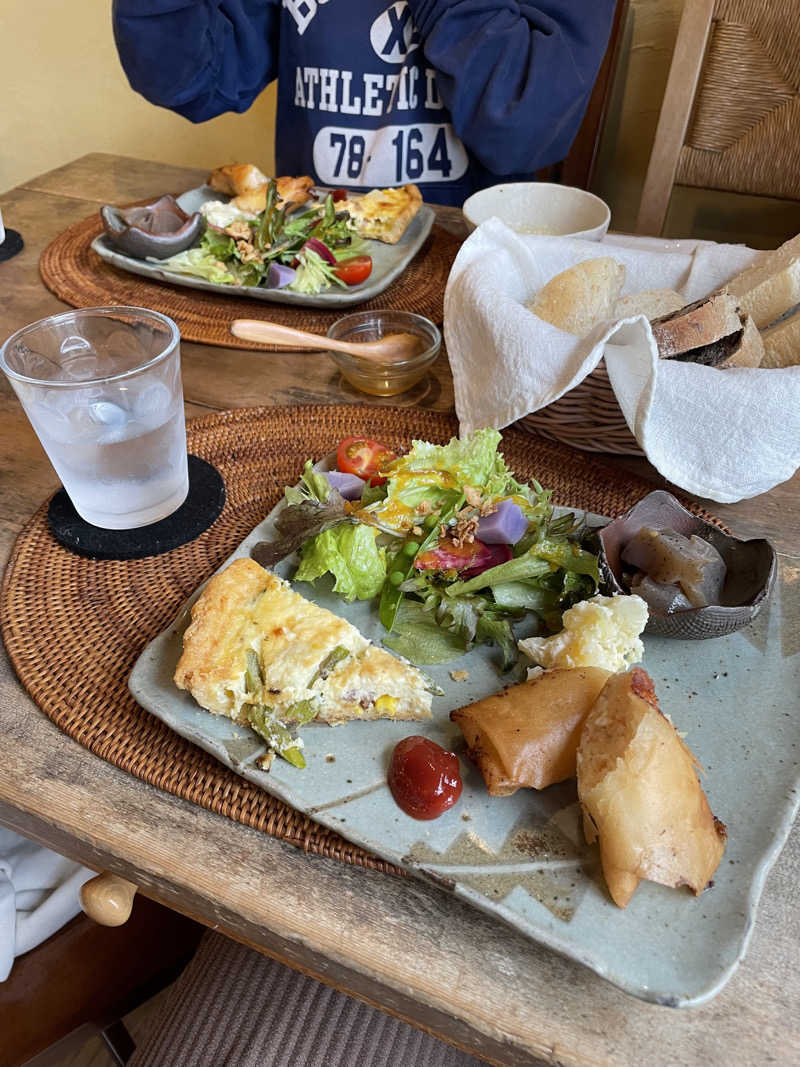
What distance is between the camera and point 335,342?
1.36 m

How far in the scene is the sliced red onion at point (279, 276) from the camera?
1640 mm

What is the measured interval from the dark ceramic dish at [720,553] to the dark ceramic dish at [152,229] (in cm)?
127

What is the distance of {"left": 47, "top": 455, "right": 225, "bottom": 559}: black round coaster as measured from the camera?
1.08 m

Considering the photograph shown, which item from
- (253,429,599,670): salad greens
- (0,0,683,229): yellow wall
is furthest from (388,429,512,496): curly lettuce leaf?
(0,0,683,229): yellow wall

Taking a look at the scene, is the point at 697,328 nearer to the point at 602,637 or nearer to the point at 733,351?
the point at 733,351

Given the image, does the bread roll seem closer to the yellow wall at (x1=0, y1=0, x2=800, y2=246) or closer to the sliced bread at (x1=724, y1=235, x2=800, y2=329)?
the sliced bread at (x1=724, y1=235, x2=800, y2=329)

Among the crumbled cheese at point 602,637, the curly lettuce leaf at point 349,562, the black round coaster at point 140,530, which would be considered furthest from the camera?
the black round coaster at point 140,530

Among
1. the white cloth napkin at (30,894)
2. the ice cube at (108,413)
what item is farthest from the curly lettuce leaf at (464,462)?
the white cloth napkin at (30,894)

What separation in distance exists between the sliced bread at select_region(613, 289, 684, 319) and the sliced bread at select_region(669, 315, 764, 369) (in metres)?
0.14

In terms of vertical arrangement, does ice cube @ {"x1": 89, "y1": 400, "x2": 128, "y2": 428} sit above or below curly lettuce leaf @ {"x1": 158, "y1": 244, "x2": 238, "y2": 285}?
above

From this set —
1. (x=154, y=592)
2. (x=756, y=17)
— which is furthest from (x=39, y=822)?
(x=756, y=17)

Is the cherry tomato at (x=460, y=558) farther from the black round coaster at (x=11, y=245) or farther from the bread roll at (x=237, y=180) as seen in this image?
the black round coaster at (x=11, y=245)

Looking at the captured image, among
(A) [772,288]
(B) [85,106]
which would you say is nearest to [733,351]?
(A) [772,288]

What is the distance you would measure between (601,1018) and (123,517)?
84 centimetres
